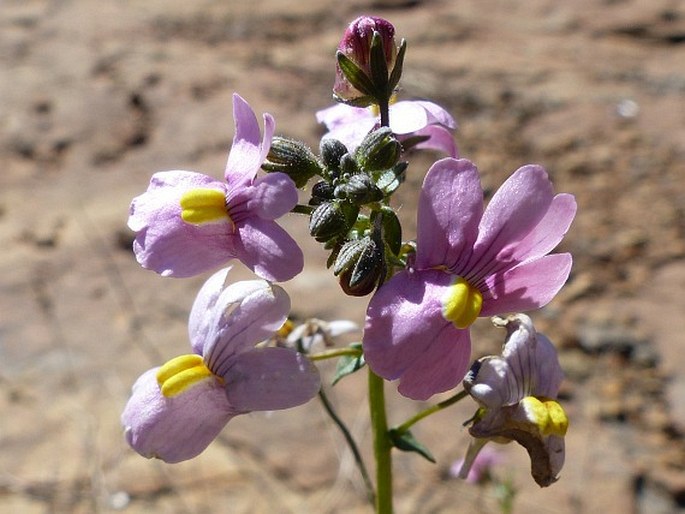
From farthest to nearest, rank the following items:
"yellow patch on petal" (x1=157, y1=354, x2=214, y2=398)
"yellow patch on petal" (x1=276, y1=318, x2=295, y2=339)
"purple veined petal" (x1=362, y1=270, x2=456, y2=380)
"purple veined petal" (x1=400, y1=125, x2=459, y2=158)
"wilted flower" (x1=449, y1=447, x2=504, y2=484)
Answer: "wilted flower" (x1=449, y1=447, x2=504, y2=484), "yellow patch on petal" (x1=276, y1=318, x2=295, y2=339), "purple veined petal" (x1=400, y1=125, x2=459, y2=158), "yellow patch on petal" (x1=157, y1=354, x2=214, y2=398), "purple veined petal" (x1=362, y1=270, x2=456, y2=380)

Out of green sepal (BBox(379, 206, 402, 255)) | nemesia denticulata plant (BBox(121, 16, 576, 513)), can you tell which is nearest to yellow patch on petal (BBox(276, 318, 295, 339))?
nemesia denticulata plant (BBox(121, 16, 576, 513))

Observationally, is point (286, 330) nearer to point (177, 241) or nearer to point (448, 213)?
point (177, 241)

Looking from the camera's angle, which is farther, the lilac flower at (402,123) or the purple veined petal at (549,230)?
the lilac flower at (402,123)

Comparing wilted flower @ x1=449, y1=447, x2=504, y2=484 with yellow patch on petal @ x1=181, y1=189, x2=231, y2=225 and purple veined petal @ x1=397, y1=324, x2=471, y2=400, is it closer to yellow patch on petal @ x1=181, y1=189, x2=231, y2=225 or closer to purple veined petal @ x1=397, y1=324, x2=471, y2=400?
purple veined petal @ x1=397, y1=324, x2=471, y2=400

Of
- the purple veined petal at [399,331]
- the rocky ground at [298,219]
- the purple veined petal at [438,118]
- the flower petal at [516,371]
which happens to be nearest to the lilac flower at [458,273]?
the purple veined petal at [399,331]

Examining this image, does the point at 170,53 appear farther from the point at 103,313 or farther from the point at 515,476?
the point at 515,476

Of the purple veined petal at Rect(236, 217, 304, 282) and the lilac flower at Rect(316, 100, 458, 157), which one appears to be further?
the lilac flower at Rect(316, 100, 458, 157)

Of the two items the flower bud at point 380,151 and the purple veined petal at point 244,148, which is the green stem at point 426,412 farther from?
the purple veined petal at point 244,148
